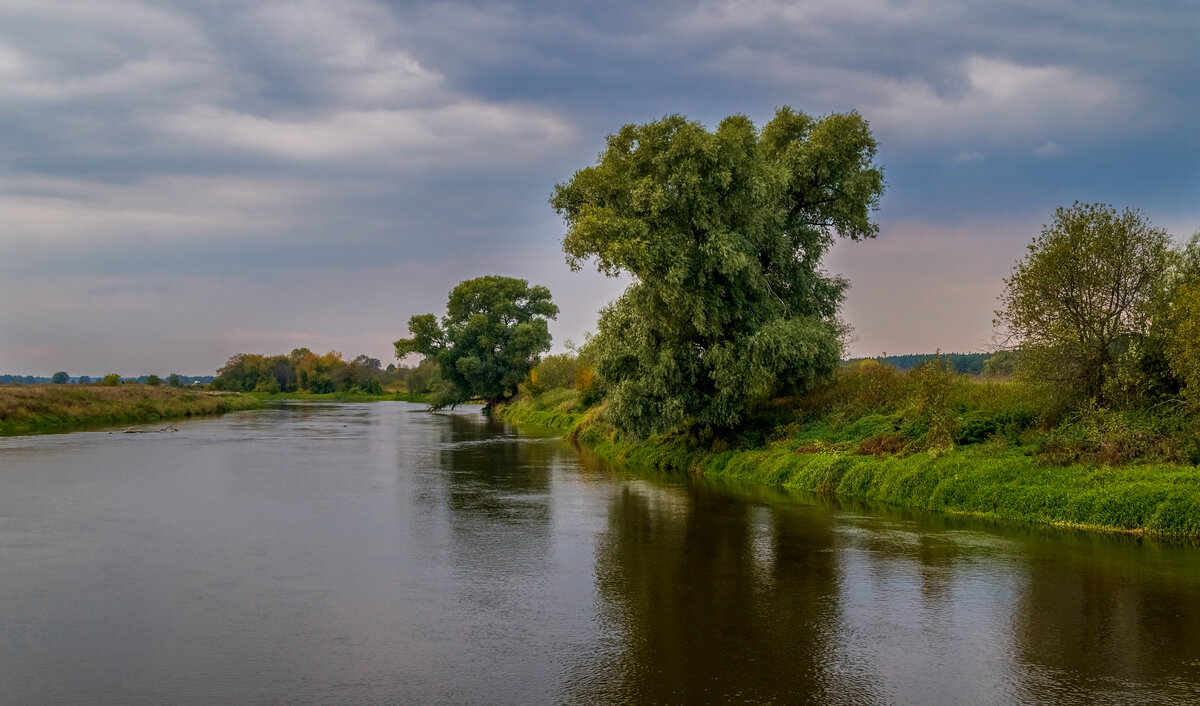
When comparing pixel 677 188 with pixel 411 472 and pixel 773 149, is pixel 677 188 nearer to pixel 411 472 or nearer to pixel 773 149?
pixel 773 149

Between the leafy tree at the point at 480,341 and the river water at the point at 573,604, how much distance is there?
5519 cm

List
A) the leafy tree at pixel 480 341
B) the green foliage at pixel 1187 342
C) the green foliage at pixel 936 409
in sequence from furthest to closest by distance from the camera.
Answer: the leafy tree at pixel 480 341, the green foliage at pixel 936 409, the green foliage at pixel 1187 342

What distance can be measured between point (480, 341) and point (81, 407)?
33.6 metres

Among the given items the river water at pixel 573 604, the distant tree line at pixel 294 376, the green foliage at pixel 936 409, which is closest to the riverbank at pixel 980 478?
the green foliage at pixel 936 409

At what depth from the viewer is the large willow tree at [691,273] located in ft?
90.3

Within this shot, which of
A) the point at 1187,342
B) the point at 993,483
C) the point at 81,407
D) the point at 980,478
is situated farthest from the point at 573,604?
the point at 81,407

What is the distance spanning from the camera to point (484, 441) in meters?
49.8

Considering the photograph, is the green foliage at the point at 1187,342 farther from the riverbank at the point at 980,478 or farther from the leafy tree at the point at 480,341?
the leafy tree at the point at 480,341

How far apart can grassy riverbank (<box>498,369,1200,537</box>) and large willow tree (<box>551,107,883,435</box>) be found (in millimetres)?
1623

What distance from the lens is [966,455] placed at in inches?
885

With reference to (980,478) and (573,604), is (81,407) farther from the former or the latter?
(980,478)

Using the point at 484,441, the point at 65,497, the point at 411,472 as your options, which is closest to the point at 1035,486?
the point at 411,472

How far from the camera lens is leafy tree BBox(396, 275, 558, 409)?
261ft

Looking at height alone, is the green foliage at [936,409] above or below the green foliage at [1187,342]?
below
